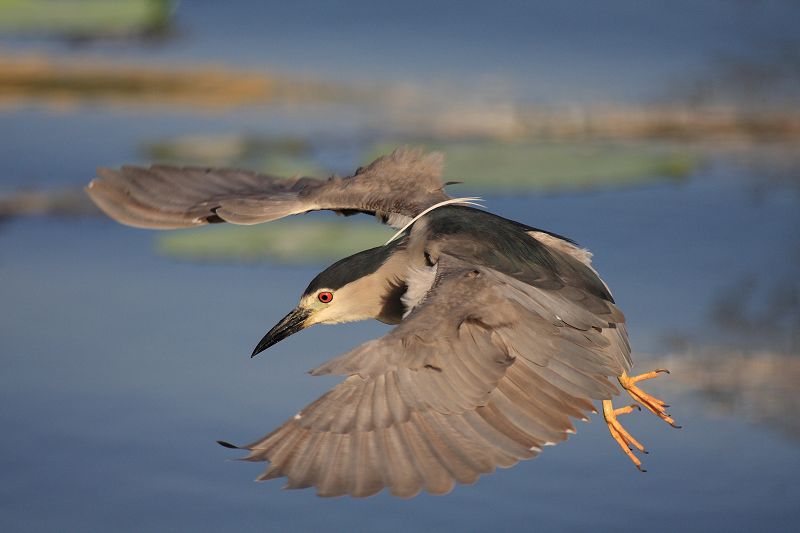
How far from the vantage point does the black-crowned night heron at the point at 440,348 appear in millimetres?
3340

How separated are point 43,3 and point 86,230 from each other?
298 cm

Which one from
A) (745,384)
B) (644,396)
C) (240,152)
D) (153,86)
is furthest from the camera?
(153,86)

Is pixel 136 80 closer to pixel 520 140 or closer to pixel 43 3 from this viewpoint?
pixel 43 3

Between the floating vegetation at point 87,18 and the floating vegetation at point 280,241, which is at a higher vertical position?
the floating vegetation at point 87,18

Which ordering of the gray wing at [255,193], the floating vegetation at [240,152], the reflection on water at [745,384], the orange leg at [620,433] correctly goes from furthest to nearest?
the floating vegetation at [240,152], the reflection on water at [745,384], the gray wing at [255,193], the orange leg at [620,433]

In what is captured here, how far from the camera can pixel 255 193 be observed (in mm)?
4637

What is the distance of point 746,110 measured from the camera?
287 inches

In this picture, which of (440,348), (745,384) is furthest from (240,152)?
(440,348)

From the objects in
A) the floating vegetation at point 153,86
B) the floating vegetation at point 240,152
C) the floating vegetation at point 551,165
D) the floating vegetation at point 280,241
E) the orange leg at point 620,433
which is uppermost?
the floating vegetation at point 153,86

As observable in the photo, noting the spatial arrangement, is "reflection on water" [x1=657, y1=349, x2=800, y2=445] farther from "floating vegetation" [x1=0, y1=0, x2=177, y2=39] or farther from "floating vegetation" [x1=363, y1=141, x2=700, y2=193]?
"floating vegetation" [x1=0, y1=0, x2=177, y2=39]

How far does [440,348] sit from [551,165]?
121 inches

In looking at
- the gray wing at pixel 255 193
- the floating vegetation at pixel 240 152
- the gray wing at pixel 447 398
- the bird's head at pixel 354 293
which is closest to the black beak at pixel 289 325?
the bird's head at pixel 354 293

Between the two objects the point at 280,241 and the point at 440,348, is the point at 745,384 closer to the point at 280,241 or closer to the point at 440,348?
the point at 440,348

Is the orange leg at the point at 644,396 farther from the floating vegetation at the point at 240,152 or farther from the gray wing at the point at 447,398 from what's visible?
the floating vegetation at the point at 240,152
